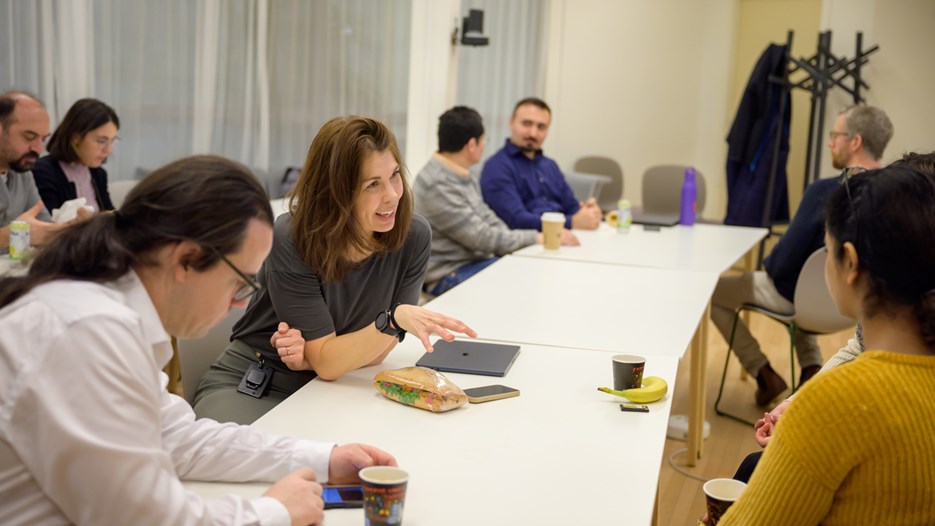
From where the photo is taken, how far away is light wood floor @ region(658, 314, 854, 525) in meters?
3.17

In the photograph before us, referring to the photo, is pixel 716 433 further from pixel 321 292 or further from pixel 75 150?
pixel 75 150

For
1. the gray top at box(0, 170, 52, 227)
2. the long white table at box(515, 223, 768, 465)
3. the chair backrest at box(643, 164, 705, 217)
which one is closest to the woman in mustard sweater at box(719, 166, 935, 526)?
the long white table at box(515, 223, 768, 465)

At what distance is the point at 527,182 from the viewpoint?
5.00 meters

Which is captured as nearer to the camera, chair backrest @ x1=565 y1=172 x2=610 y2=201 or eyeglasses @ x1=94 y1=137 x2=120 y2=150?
eyeglasses @ x1=94 y1=137 x2=120 y2=150

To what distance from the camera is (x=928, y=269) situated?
1.25 m

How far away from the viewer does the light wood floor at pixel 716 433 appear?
10.4 ft

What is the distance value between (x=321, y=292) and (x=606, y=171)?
227 inches

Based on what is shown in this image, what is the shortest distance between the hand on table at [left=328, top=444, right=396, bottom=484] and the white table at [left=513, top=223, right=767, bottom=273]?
2371 mm

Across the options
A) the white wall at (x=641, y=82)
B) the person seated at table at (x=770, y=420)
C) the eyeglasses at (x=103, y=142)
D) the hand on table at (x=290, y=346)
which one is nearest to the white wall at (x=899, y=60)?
the white wall at (x=641, y=82)

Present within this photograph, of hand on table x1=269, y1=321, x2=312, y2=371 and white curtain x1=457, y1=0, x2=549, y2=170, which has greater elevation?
white curtain x1=457, y1=0, x2=549, y2=170

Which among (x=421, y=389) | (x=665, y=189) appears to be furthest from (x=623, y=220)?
(x=421, y=389)

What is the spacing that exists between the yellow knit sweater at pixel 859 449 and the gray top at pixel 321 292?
3.94 ft

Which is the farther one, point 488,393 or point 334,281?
point 334,281

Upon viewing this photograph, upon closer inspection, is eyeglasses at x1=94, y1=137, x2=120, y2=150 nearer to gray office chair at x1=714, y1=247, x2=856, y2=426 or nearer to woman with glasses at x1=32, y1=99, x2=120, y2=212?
woman with glasses at x1=32, y1=99, x2=120, y2=212
